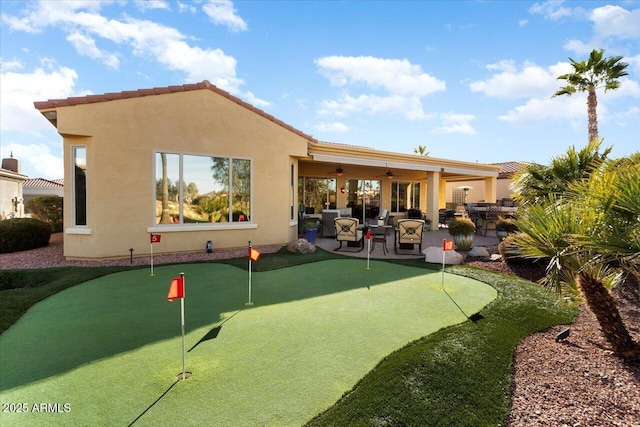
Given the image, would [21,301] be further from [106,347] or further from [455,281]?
[455,281]

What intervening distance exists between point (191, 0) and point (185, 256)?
7811 millimetres

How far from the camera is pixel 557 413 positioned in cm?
319

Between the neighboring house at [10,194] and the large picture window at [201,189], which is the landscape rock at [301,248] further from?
the neighboring house at [10,194]

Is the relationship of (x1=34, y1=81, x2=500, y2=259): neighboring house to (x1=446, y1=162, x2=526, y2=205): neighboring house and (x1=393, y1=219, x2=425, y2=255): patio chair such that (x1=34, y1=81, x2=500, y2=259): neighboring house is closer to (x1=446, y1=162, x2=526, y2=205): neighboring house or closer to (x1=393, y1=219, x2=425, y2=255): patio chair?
(x1=393, y1=219, x2=425, y2=255): patio chair

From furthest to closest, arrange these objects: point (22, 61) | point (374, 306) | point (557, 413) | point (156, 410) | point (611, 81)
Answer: point (611, 81) → point (22, 61) → point (374, 306) → point (557, 413) → point (156, 410)

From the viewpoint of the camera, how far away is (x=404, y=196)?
22750 mm

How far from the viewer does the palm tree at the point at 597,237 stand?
10.9 feet

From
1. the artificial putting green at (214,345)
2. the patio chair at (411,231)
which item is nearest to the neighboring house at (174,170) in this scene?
the artificial putting green at (214,345)

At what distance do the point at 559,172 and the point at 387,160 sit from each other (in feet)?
27.3

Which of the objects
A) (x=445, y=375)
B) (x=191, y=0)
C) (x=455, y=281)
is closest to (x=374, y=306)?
(x=445, y=375)

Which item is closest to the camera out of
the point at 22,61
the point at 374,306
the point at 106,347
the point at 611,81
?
the point at 106,347

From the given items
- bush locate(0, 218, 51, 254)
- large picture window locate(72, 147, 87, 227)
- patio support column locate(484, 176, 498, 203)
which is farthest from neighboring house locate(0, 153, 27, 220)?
patio support column locate(484, 176, 498, 203)

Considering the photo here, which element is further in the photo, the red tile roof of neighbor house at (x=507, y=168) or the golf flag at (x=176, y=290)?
the red tile roof of neighbor house at (x=507, y=168)

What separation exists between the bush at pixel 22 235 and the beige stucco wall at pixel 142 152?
2775 millimetres
